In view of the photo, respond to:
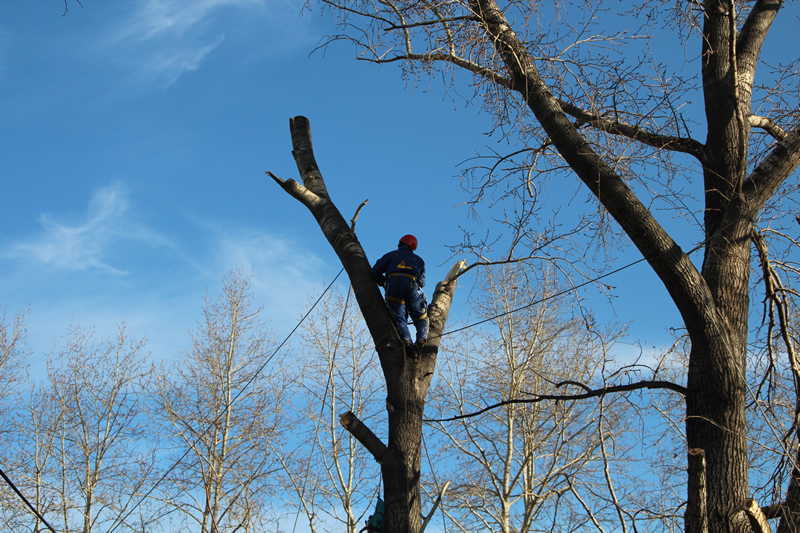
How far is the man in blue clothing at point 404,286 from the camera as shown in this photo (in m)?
4.67

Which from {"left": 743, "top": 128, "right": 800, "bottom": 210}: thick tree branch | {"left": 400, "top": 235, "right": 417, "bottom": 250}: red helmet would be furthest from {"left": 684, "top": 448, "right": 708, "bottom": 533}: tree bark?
{"left": 400, "top": 235, "right": 417, "bottom": 250}: red helmet

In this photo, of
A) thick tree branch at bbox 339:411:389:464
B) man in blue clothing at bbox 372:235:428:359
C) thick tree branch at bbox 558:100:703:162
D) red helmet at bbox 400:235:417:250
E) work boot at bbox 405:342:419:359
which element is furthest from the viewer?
red helmet at bbox 400:235:417:250

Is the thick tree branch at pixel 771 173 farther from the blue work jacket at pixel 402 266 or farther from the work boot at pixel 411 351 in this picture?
the blue work jacket at pixel 402 266

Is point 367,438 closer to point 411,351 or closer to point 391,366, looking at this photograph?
point 391,366

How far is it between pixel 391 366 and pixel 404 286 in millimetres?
1235

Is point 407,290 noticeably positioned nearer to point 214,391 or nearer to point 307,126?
point 307,126

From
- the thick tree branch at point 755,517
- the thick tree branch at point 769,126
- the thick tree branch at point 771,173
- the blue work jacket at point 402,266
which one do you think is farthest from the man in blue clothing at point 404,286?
the thick tree branch at point 769,126

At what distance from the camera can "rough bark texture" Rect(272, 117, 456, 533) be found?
3545 mm

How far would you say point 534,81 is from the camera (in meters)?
4.36

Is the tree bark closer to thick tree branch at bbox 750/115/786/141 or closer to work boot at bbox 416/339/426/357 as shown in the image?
work boot at bbox 416/339/426/357

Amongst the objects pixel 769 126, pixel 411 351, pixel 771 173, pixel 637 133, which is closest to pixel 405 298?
pixel 411 351

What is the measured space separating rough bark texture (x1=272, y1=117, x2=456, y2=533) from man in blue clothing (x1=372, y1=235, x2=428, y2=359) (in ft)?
0.60

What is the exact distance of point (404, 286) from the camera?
5.09m

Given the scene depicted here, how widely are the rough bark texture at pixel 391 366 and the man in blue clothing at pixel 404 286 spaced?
7.2 inches
